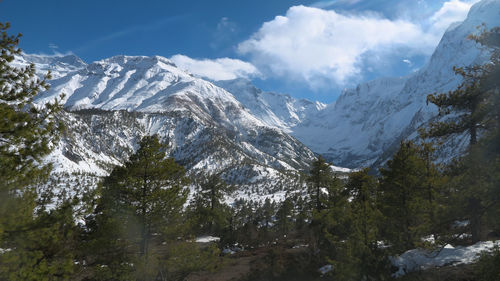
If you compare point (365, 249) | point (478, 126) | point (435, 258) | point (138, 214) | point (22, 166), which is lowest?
point (435, 258)

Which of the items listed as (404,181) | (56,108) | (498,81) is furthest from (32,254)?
(404,181)

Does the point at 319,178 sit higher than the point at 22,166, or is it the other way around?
the point at 319,178

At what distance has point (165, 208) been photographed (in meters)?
17.6

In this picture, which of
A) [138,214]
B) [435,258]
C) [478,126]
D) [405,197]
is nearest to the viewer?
[478,126]

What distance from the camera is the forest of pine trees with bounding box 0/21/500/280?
28.4 ft

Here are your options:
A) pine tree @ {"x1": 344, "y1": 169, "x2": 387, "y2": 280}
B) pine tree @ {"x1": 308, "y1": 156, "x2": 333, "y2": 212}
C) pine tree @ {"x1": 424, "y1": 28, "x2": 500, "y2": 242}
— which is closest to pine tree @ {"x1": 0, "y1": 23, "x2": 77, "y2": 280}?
pine tree @ {"x1": 344, "y1": 169, "x2": 387, "y2": 280}

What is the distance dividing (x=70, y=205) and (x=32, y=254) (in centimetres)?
166

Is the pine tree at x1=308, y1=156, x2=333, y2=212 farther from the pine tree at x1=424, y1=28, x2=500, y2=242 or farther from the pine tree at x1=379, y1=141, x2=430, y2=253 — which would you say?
the pine tree at x1=424, y1=28, x2=500, y2=242

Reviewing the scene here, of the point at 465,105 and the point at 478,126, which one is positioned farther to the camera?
the point at 465,105

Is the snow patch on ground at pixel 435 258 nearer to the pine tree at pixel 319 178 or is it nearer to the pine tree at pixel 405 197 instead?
the pine tree at pixel 405 197

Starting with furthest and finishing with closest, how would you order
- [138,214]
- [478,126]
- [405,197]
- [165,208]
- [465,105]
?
1. [405,197]
2. [165,208]
3. [138,214]
4. [465,105]
5. [478,126]

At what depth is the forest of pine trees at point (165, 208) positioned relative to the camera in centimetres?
866

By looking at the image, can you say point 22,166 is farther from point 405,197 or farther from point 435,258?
point 405,197

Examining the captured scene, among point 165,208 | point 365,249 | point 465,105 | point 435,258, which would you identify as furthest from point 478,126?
point 165,208
